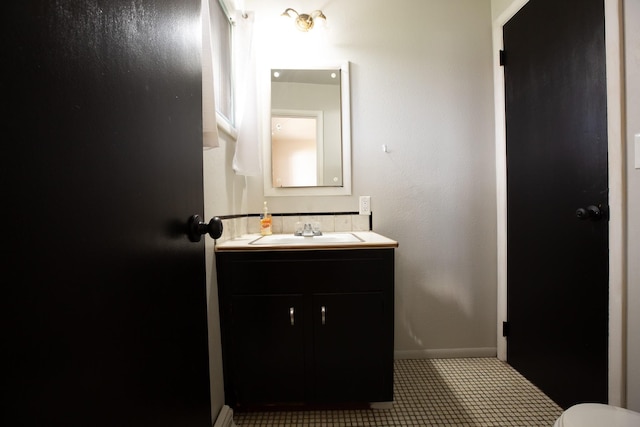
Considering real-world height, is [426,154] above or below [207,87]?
below

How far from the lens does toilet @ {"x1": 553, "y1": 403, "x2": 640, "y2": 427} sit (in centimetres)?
77

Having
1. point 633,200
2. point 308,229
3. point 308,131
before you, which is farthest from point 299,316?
point 633,200

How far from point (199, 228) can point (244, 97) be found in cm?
114

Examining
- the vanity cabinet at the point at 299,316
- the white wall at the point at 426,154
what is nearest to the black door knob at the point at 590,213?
the white wall at the point at 426,154

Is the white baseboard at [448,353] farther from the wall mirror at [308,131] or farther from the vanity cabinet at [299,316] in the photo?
the wall mirror at [308,131]

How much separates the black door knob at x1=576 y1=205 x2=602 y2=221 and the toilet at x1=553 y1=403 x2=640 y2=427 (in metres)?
0.71

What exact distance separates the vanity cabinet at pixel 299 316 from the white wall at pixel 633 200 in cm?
90

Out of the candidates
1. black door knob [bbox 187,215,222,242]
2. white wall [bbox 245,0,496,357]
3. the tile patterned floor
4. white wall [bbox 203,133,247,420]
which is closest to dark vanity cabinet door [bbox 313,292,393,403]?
the tile patterned floor

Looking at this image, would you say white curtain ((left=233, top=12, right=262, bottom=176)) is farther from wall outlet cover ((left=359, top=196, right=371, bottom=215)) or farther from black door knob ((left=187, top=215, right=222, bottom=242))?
black door knob ((left=187, top=215, right=222, bottom=242))

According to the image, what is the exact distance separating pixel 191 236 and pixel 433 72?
74.8 inches

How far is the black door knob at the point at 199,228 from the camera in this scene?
0.64 metres

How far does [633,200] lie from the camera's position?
3.48ft

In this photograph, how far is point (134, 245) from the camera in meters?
0.45

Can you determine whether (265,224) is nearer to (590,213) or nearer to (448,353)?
(448,353)
